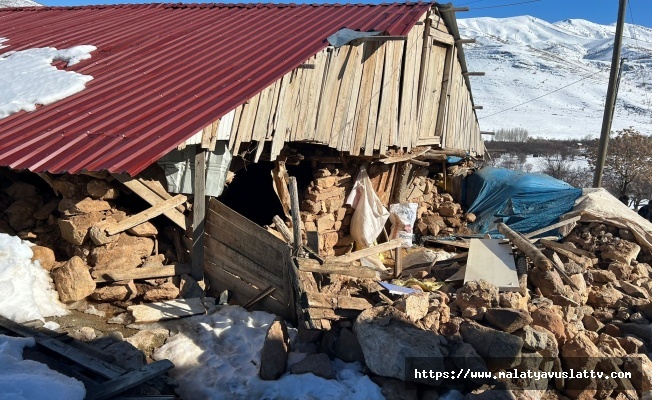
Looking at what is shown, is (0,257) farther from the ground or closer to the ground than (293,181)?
closer to the ground

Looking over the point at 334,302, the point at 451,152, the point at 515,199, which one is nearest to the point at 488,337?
the point at 334,302

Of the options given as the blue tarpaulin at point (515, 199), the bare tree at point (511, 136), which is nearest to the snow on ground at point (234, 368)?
the blue tarpaulin at point (515, 199)

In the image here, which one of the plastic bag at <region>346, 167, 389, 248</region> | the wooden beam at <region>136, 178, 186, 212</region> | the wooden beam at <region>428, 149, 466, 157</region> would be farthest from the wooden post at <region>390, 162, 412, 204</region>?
the wooden beam at <region>136, 178, 186, 212</region>

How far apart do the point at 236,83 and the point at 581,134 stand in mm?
53081

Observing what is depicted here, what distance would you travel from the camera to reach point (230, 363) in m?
4.90

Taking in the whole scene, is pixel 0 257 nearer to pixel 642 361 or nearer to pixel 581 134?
pixel 642 361

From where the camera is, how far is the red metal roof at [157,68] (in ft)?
18.9

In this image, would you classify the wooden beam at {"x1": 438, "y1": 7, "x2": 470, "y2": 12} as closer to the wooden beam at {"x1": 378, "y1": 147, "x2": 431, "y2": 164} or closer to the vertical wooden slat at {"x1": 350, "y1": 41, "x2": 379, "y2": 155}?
the vertical wooden slat at {"x1": 350, "y1": 41, "x2": 379, "y2": 155}

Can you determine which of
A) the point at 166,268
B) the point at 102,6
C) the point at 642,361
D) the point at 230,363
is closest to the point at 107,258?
the point at 166,268

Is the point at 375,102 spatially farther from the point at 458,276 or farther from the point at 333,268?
the point at 333,268

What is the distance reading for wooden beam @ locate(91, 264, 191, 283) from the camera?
19.4 feet

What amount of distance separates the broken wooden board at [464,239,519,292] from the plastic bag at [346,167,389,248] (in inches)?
83.4

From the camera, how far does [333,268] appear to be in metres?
5.74

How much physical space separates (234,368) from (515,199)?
9.57 meters
